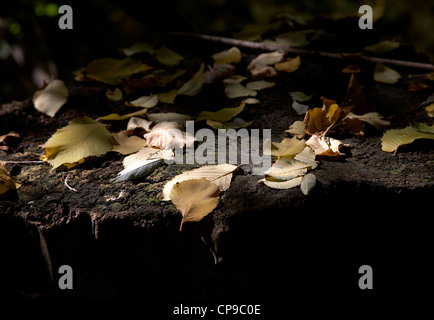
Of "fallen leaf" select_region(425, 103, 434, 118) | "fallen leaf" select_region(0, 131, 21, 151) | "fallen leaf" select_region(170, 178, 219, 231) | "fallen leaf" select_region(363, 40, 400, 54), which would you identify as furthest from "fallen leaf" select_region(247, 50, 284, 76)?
"fallen leaf" select_region(0, 131, 21, 151)

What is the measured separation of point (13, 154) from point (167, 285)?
0.65 m

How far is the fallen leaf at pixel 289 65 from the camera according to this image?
165cm

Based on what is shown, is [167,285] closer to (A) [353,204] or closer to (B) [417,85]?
(A) [353,204]

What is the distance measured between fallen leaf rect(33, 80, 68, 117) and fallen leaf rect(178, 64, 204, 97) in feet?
1.48

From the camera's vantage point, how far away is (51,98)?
1.50 m

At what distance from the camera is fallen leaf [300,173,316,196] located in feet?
2.94

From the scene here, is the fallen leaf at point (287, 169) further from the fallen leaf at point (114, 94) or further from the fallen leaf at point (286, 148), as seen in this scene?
the fallen leaf at point (114, 94)

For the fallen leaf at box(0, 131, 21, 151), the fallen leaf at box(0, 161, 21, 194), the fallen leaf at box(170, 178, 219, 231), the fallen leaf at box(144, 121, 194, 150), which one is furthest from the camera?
the fallen leaf at box(0, 131, 21, 151)

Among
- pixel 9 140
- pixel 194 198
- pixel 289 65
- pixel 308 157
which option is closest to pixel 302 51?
pixel 289 65

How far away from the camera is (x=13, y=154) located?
1.21 meters

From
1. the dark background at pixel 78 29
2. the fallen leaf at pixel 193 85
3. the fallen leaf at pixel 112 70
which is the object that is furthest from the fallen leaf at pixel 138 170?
the dark background at pixel 78 29

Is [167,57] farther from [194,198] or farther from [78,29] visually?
[78,29]

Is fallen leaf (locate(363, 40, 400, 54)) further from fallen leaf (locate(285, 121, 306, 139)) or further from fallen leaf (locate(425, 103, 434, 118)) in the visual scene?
fallen leaf (locate(285, 121, 306, 139))

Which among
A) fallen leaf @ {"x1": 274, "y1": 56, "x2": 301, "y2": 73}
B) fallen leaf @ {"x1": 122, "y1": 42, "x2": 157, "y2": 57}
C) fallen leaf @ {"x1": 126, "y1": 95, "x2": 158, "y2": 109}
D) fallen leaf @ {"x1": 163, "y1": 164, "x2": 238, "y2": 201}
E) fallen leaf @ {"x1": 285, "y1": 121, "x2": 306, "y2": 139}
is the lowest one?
fallen leaf @ {"x1": 163, "y1": 164, "x2": 238, "y2": 201}
